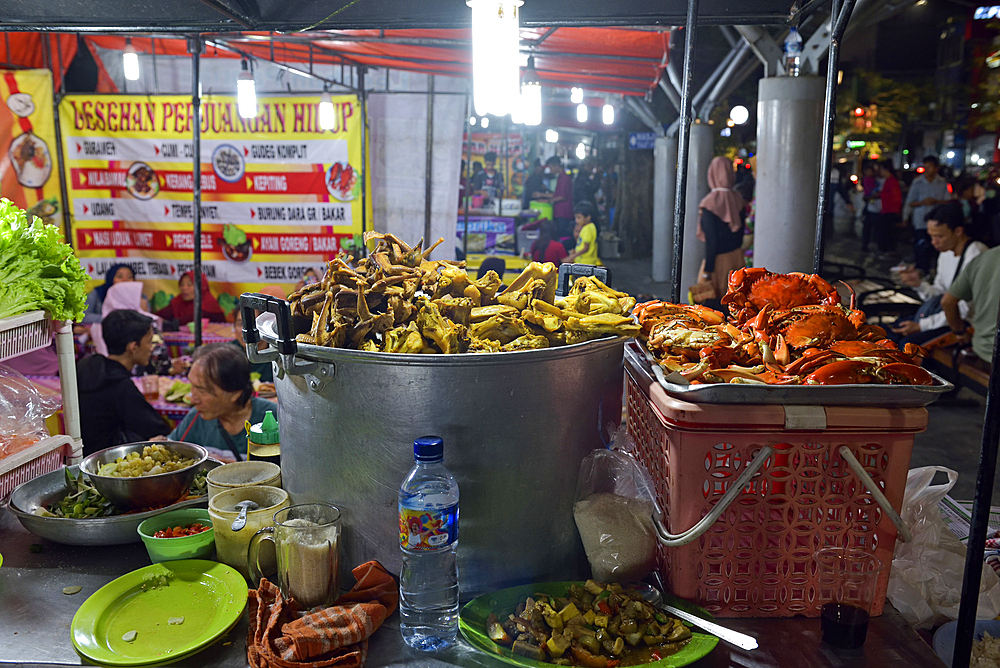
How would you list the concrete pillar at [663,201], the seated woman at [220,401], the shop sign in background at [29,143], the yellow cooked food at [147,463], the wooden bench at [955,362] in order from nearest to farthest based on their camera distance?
the yellow cooked food at [147,463]
the seated woman at [220,401]
the wooden bench at [955,362]
the shop sign in background at [29,143]
the concrete pillar at [663,201]

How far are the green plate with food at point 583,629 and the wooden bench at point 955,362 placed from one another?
17.1 feet

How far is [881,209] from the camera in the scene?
15.8 metres

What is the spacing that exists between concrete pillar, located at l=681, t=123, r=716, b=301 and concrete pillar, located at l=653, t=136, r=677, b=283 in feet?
5.74

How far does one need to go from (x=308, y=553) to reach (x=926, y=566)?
1.50 m

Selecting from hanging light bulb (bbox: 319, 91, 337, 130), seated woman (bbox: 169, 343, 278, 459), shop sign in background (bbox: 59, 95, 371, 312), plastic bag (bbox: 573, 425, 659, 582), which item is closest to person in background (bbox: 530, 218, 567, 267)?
shop sign in background (bbox: 59, 95, 371, 312)

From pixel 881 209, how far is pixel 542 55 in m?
12.7

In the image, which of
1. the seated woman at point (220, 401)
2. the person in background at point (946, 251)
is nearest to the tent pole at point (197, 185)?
the seated woman at point (220, 401)

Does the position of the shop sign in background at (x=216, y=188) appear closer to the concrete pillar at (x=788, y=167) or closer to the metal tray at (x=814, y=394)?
the concrete pillar at (x=788, y=167)

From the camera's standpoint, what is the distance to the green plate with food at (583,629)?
54.8 inches

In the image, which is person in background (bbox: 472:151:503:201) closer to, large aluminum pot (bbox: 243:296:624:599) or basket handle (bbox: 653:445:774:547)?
large aluminum pot (bbox: 243:296:624:599)

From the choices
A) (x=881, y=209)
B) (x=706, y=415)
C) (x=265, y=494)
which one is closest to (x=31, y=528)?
(x=265, y=494)

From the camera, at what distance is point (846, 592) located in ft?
5.02

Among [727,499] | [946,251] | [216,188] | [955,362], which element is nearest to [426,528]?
[727,499]

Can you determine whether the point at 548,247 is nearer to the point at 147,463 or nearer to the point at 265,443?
the point at 265,443
